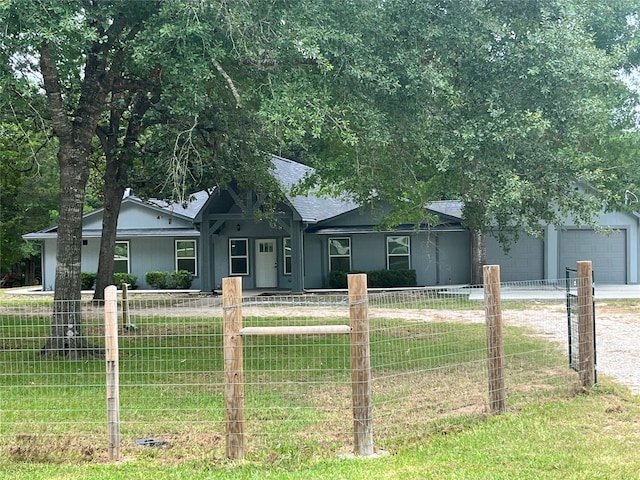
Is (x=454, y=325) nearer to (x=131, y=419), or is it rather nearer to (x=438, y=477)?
(x=438, y=477)

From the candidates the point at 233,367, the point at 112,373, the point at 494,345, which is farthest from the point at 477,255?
the point at 112,373

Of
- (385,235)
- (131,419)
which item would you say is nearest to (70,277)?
(131,419)

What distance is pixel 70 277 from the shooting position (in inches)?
439

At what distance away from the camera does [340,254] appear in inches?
1038

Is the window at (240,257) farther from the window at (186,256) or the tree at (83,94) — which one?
the tree at (83,94)

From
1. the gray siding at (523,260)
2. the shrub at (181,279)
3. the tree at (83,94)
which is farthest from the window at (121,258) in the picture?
the tree at (83,94)

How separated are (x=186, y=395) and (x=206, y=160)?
809 centimetres

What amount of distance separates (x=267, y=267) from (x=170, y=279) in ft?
12.4

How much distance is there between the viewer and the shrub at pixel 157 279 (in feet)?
88.7

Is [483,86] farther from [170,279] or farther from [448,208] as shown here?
[170,279]

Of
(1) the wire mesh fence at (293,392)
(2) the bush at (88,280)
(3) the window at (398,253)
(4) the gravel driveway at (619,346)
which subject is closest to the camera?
(1) the wire mesh fence at (293,392)

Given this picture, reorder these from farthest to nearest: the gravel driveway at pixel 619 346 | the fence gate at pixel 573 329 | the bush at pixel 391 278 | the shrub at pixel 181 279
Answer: the shrub at pixel 181 279 → the bush at pixel 391 278 → the gravel driveway at pixel 619 346 → the fence gate at pixel 573 329

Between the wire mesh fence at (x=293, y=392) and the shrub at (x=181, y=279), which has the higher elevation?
the shrub at (x=181, y=279)

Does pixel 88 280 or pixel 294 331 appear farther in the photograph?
pixel 88 280
